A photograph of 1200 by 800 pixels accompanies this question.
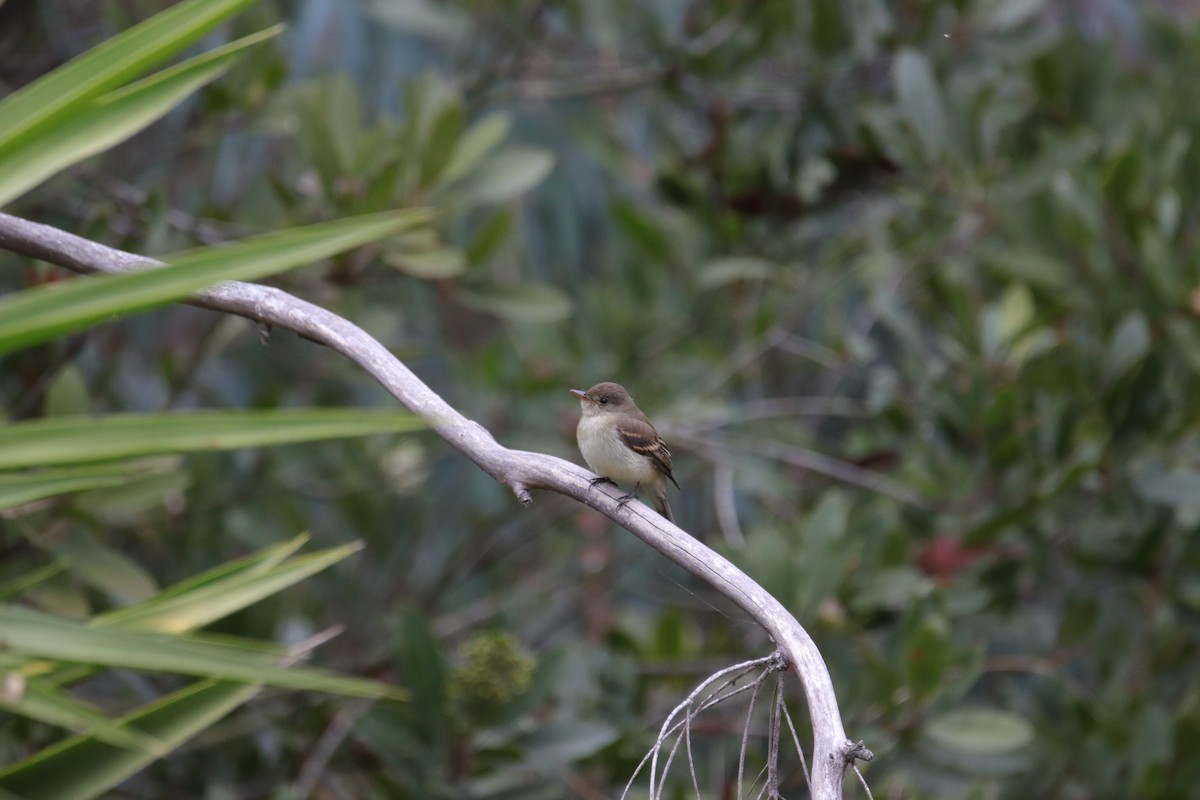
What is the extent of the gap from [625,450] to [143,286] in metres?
2.69

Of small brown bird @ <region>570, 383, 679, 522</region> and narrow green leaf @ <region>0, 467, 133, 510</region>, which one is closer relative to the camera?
narrow green leaf @ <region>0, 467, 133, 510</region>

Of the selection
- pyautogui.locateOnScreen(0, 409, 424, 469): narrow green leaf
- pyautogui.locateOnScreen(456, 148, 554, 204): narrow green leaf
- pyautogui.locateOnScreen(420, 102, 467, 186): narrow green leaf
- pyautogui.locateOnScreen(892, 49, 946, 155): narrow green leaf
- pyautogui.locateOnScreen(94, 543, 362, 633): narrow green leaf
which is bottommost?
pyautogui.locateOnScreen(0, 409, 424, 469): narrow green leaf

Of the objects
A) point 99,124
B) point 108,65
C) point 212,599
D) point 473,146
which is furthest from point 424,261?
point 108,65

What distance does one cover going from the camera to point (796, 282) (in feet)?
20.2

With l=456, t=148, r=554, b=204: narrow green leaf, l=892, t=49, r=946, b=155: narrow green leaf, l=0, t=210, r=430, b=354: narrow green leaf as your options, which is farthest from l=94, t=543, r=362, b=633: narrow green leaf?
l=892, t=49, r=946, b=155: narrow green leaf

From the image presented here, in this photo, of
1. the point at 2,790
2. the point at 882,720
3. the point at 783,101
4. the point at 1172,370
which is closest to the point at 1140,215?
the point at 1172,370

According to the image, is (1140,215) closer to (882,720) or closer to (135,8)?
(882,720)

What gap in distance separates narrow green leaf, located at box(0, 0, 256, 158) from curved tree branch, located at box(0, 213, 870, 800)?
33 centimetres

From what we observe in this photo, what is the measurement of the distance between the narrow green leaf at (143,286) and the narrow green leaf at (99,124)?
34 cm

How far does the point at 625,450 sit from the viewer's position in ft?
14.4

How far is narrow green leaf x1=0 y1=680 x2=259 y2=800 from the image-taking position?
2.53m

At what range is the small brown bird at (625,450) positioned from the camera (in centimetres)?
438

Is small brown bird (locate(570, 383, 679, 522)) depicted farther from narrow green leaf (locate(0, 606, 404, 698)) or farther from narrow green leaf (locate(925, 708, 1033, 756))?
narrow green leaf (locate(0, 606, 404, 698))

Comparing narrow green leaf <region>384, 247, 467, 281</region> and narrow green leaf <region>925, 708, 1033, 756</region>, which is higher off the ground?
narrow green leaf <region>384, 247, 467, 281</region>
